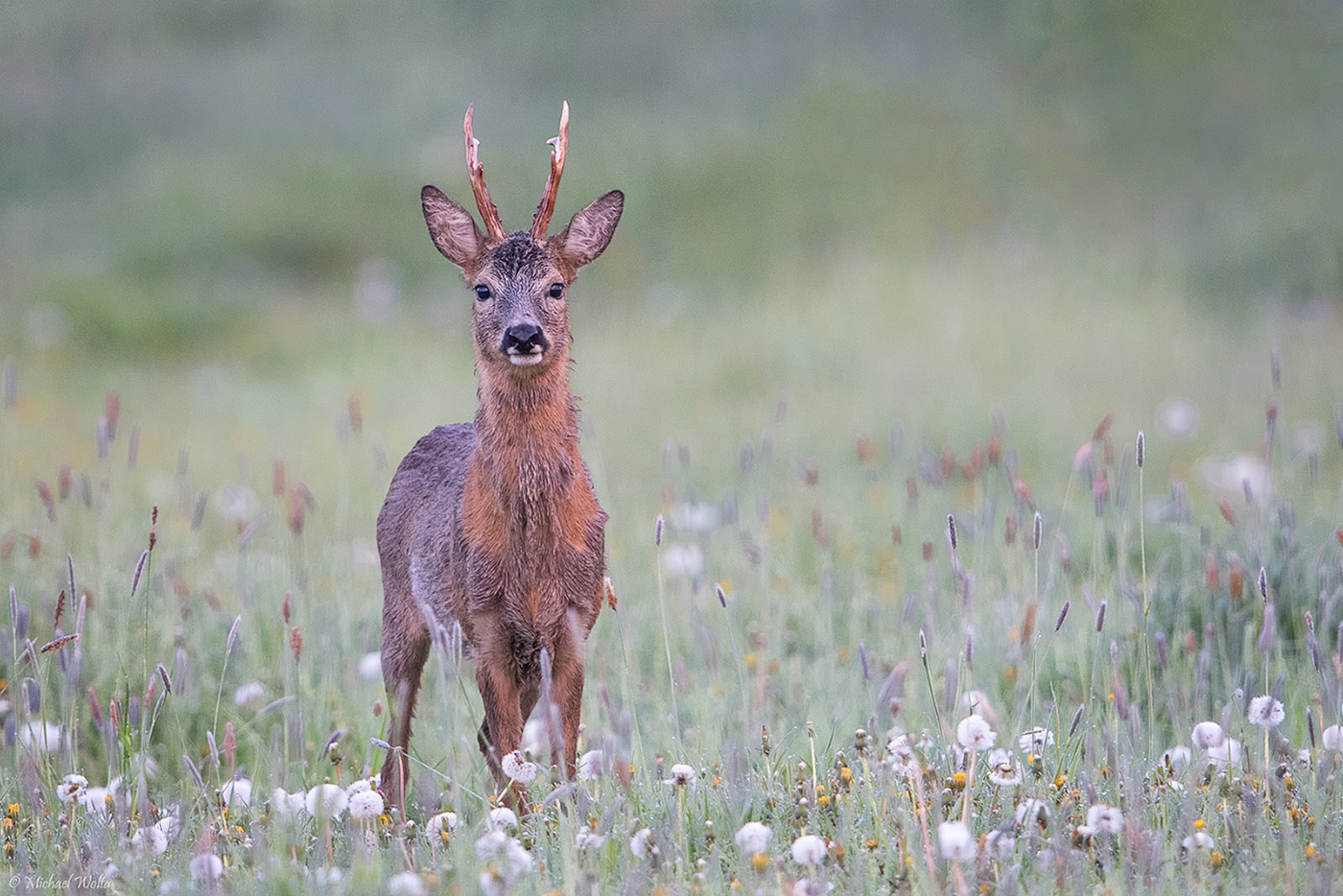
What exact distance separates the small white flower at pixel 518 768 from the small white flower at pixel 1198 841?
1443mm

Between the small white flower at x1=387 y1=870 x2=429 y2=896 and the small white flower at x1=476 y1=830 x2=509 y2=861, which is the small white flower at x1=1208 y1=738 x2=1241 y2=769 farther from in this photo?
the small white flower at x1=387 y1=870 x2=429 y2=896

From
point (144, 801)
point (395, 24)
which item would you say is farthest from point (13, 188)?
point (144, 801)

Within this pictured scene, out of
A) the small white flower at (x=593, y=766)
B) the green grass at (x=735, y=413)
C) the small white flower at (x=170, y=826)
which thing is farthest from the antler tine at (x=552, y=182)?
the small white flower at (x=170, y=826)

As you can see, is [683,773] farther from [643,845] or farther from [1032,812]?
[1032,812]

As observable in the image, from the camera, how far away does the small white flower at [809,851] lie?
9.55ft

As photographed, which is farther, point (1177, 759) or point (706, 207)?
point (706, 207)

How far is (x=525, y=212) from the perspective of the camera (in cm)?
1238

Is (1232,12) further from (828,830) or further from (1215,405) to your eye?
(828,830)

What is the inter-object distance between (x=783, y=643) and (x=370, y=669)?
144 cm

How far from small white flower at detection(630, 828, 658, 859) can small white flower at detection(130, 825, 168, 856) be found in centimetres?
104

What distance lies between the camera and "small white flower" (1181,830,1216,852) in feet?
9.49

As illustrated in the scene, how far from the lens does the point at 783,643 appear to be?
16.5 feet

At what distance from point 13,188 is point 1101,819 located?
15.9 metres

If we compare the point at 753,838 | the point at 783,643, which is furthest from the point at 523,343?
the point at 783,643
